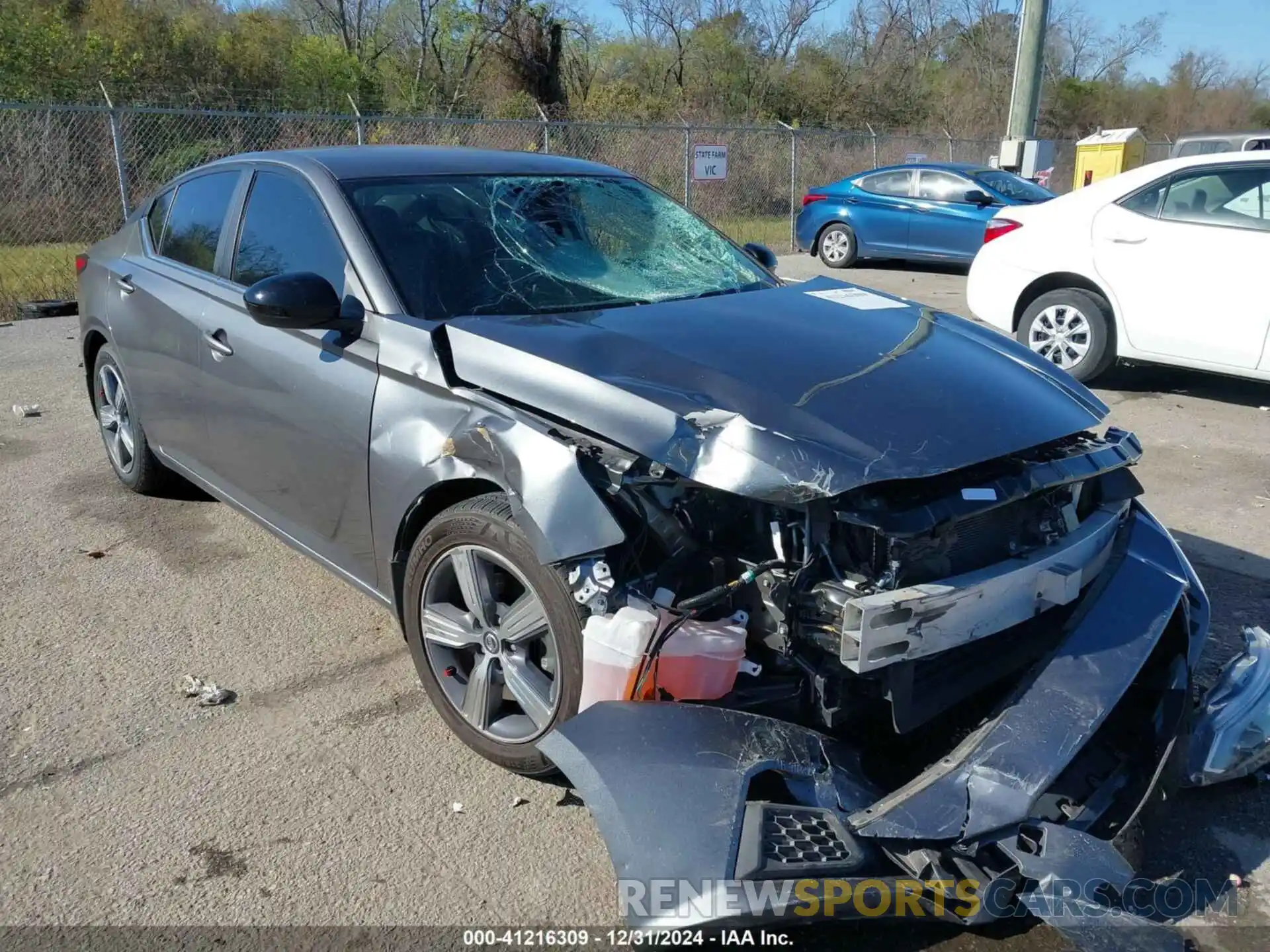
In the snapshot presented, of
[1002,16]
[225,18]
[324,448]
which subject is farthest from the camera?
[1002,16]

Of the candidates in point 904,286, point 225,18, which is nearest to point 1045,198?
point 904,286

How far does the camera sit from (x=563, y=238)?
3666 millimetres

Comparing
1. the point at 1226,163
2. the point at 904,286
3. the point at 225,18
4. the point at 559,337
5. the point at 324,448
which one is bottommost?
the point at 904,286

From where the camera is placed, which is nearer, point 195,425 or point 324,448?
point 324,448

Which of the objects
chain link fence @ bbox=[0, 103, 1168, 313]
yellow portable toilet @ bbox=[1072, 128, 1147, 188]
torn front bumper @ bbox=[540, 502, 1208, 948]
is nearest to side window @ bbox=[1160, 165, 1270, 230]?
torn front bumper @ bbox=[540, 502, 1208, 948]

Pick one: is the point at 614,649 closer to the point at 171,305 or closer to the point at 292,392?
the point at 292,392

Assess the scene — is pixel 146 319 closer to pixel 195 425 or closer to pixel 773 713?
pixel 195 425

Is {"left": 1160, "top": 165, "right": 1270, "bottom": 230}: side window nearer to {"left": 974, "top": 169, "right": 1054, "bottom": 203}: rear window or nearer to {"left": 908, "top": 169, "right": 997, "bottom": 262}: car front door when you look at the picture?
{"left": 908, "top": 169, "right": 997, "bottom": 262}: car front door

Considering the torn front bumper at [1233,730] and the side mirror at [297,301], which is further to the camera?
the side mirror at [297,301]

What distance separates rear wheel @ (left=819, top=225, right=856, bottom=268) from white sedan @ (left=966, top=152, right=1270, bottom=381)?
7353 mm

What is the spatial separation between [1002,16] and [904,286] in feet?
117

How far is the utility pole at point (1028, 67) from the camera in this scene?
579 inches

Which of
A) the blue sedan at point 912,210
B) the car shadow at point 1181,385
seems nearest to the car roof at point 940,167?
the blue sedan at point 912,210

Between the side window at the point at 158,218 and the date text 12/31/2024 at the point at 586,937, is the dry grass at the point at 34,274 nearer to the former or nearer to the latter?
the side window at the point at 158,218
